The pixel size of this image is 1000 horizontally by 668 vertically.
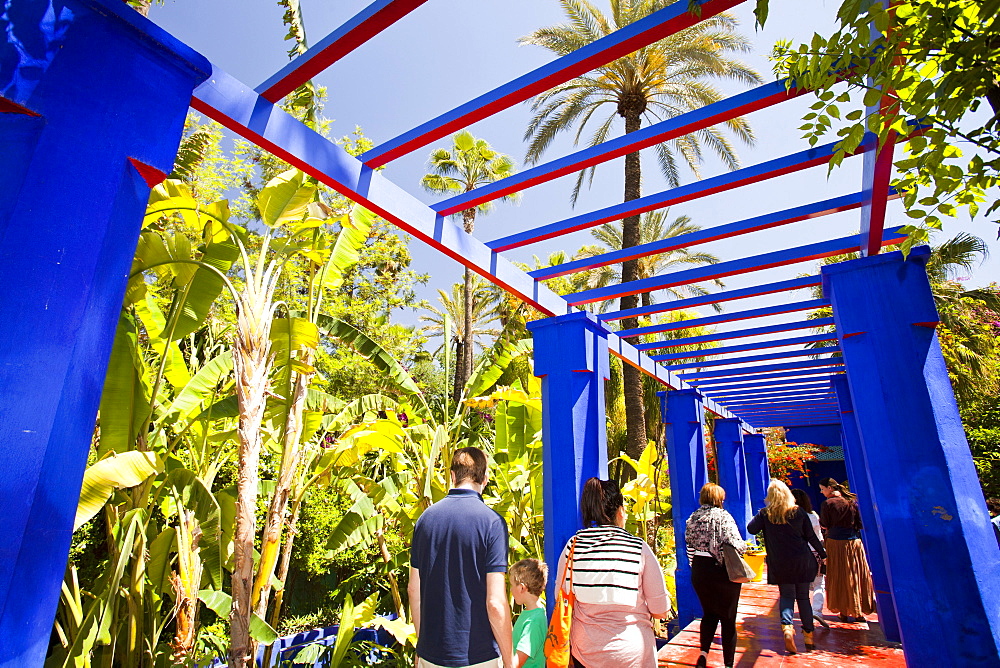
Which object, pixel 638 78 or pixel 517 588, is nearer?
pixel 517 588

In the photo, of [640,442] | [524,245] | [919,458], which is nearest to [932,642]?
[919,458]

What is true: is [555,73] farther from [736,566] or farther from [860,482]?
[860,482]

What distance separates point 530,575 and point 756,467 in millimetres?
14348

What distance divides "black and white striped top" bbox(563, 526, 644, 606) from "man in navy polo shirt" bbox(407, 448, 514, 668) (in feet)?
1.52

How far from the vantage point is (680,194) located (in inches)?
159

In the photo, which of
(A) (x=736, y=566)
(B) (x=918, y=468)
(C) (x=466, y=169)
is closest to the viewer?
(B) (x=918, y=468)

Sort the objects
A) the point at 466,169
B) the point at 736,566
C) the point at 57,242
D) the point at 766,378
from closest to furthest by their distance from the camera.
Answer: the point at 57,242 → the point at 736,566 → the point at 766,378 → the point at 466,169

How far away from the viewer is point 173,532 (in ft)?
15.9

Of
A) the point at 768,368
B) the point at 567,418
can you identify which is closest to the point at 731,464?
the point at 768,368

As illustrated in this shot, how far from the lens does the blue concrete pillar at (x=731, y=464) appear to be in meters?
11.9

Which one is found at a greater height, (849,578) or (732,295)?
(732,295)

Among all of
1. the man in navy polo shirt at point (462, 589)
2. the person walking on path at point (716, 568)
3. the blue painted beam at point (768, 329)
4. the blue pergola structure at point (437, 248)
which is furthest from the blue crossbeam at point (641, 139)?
the person walking on path at point (716, 568)

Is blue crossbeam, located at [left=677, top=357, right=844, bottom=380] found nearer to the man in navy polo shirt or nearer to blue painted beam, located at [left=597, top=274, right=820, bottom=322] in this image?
blue painted beam, located at [left=597, top=274, right=820, bottom=322]

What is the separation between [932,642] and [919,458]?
3.66 ft
